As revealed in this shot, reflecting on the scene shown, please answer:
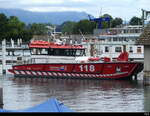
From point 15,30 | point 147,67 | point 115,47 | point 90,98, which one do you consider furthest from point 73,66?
point 15,30

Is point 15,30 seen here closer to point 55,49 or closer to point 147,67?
point 55,49

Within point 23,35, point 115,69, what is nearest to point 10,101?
point 115,69

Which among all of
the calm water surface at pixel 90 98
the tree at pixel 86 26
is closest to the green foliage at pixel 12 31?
the tree at pixel 86 26

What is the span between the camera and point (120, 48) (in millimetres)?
69812

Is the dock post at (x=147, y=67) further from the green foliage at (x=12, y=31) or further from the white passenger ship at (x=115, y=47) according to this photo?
the green foliage at (x=12, y=31)

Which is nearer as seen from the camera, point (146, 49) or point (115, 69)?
point (146, 49)

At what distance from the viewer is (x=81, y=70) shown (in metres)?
55.4

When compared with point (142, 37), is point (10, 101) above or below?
below

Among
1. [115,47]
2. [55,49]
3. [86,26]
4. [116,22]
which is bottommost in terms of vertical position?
[115,47]

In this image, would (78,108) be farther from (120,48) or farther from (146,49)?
(120,48)

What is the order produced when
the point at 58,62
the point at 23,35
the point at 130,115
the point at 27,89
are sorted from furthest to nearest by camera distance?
1. the point at 23,35
2. the point at 58,62
3. the point at 27,89
4. the point at 130,115

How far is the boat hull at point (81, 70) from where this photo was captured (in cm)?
5341

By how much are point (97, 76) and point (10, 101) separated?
21914 millimetres

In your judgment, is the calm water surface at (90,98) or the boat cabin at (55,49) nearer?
the calm water surface at (90,98)
